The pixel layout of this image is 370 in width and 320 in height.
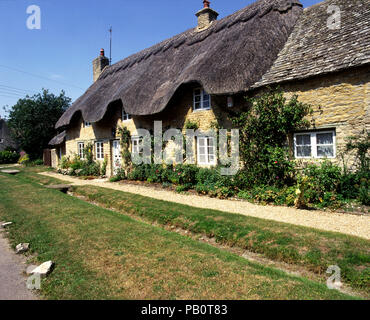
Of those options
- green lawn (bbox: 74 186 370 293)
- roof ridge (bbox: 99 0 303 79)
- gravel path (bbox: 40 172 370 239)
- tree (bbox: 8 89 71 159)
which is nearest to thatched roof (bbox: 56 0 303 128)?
roof ridge (bbox: 99 0 303 79)

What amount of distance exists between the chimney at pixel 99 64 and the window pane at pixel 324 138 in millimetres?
17919

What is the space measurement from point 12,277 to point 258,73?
851cm

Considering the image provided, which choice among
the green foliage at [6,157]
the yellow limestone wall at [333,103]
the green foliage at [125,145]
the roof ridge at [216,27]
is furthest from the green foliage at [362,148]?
the green foliage at [6,157]

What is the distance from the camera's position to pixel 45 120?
1070 inches

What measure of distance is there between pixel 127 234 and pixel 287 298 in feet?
10.3

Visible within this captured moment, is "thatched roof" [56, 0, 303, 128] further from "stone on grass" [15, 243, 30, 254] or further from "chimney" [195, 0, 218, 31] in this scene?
"stone on grass" [15, 243, 30, 254]

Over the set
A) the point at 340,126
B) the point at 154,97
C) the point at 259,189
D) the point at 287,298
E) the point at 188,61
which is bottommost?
the point at 287,298

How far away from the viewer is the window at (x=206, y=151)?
1014 centimetres

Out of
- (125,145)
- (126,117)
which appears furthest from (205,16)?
(125,145)

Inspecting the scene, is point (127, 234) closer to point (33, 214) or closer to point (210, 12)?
point (33, 214)

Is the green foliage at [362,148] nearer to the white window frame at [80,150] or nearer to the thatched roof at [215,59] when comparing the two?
the thatched roof at [215,59]

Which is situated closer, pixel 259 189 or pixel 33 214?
pixel 33 214

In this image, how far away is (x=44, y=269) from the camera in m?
3.60

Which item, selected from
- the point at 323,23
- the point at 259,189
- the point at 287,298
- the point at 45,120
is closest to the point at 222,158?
the point at 259,189
